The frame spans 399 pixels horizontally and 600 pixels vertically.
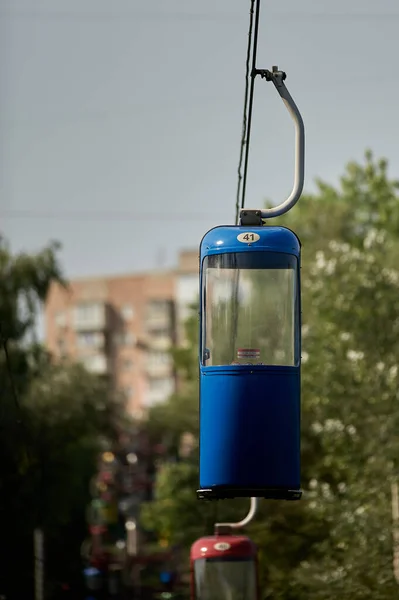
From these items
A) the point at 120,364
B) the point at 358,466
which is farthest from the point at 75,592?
the point at 120,364

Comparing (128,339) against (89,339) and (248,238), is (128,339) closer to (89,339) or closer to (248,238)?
(89,339)

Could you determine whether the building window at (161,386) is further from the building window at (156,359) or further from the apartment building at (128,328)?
the building window at (156,359)

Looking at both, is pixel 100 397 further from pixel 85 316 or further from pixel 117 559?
pixel 85 316

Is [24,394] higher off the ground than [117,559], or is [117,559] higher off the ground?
[24,394]

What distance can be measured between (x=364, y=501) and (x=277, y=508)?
4384 mm

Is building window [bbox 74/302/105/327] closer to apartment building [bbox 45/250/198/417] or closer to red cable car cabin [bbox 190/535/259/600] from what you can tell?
apartment building [bbox 45/250/198/417]

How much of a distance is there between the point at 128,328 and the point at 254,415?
120759 millimetres

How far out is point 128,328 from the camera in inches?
5369

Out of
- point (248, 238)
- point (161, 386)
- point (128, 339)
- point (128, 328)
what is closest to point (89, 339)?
point (128, 339)

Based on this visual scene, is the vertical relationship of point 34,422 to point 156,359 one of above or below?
below

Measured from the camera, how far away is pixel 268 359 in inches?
624

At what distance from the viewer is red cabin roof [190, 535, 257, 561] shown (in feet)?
99.3

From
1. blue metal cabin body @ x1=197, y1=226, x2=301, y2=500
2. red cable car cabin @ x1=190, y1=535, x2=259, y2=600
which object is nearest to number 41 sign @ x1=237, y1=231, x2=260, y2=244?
blue metal cabin body @ x1=197, y1=226, x2=301, y2=500

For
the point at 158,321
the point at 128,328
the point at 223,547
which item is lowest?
the point at 223,547
